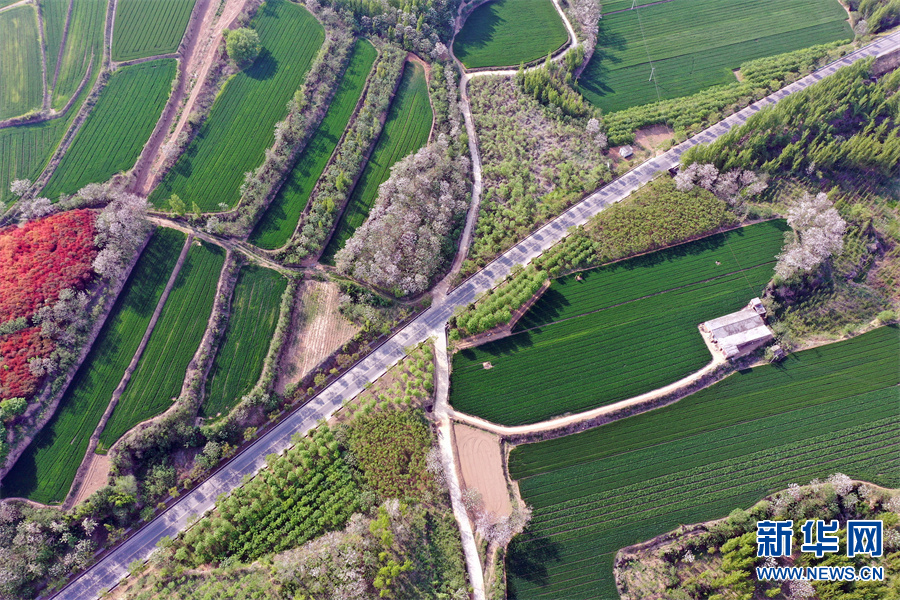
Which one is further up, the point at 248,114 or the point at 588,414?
the point at 248,114

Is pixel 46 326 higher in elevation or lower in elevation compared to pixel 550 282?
higher

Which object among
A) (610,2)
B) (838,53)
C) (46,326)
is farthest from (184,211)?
(838,53)

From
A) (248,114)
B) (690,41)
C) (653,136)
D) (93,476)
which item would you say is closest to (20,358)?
(93,476)

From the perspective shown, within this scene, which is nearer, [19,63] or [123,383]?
[123,383]

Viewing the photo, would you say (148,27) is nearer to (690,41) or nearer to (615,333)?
(615,333)

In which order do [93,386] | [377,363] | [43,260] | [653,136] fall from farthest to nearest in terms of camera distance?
[653,136]
[377,363]
[43,260]
[93,386]

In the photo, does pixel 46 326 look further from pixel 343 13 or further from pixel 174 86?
pixel 343 13

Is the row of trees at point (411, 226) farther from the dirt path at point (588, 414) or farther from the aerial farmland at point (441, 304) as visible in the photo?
the dirt path at point (588, 414)
